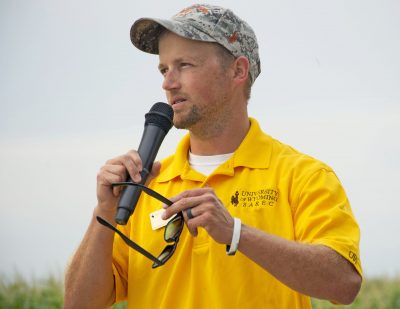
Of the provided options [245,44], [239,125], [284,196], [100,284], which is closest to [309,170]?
[284,196]

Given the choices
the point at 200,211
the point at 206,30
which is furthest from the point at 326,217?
the point at 206,30

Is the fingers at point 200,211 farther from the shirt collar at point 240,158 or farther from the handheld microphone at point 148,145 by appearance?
the shirt collar at point 240,158

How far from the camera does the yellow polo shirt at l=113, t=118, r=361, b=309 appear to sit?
251cm

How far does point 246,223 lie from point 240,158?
320mm

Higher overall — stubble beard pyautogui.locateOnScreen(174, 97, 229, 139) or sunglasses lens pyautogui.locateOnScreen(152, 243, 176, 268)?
stubble beard pyautogui.locateOnScreen(174, 97, 229, 139)

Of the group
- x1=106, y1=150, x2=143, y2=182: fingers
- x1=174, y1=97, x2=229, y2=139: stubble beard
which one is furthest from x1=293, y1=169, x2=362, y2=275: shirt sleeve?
x1=106, y1=150, x2=143, y2=182: fingers

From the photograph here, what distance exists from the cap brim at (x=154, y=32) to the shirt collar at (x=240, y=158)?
456mm

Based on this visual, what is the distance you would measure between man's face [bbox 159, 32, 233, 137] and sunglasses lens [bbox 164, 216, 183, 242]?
574 mm

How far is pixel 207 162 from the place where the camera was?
112 inches

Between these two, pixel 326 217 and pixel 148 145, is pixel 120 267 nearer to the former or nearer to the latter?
pixel 148 145

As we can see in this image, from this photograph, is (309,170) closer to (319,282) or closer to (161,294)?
(319,282)

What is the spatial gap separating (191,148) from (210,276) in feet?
2.14

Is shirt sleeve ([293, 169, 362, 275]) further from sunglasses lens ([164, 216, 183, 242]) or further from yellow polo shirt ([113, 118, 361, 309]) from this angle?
sunglasses lens ([164, 216, 183, 242])

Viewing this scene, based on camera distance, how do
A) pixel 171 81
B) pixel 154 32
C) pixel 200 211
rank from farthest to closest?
1. pixel 154 32
2. pixel 171 81
3. pixel 200 211
